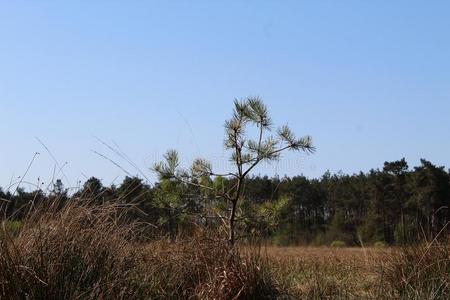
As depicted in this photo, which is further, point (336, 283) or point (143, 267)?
point (336, 283)

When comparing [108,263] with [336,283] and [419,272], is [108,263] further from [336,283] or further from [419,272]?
[419,272]

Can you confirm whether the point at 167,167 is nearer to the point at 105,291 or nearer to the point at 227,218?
the point at 227,218

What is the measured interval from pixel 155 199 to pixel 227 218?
4.39 feet

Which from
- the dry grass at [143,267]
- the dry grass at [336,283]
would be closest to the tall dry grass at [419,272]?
the dry grass at [143,267]

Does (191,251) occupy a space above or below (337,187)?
below

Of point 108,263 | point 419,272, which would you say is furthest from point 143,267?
point 419,272

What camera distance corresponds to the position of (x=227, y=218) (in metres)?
8.72

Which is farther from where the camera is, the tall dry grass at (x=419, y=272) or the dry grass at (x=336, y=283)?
the dry grass at (x=336, y=283)

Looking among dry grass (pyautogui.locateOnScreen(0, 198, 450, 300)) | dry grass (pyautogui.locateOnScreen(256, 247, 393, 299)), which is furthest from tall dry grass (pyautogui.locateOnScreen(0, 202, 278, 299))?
dry grass (pyautogui.locateOnScreen(256, 247, 393, 299))

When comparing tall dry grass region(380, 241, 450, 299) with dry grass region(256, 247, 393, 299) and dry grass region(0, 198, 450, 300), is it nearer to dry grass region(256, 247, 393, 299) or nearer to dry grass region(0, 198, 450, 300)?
dry grass region(0, 198, 450, 300)

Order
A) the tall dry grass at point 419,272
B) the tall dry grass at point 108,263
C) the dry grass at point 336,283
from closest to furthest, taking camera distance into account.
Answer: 1. the tall dry grass at point 108,263
2. the tall dry grass at point 419,272
3. the dry grass at point 336,283

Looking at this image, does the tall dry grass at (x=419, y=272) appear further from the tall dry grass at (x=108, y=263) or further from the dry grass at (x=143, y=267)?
the tall dry grass at (x=108, y=263)

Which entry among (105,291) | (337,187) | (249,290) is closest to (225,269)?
(249,290)

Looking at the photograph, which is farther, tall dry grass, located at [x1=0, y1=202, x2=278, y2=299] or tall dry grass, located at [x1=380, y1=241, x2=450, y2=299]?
tall dry grass, located at [x1=380, y1=241, x2=450, y2=299]
